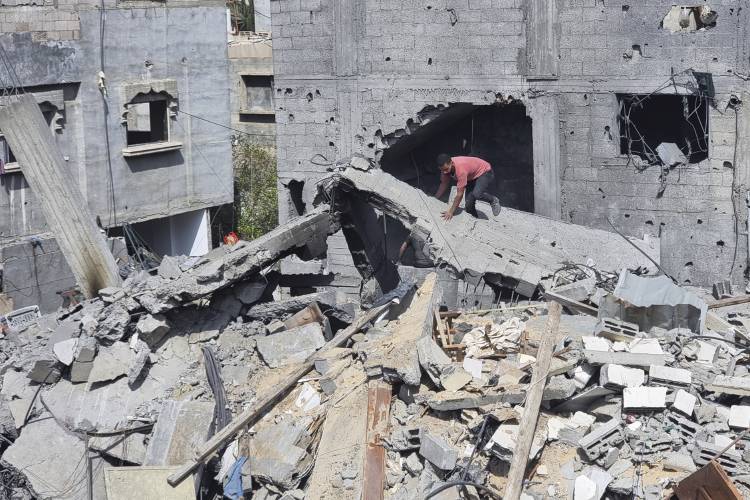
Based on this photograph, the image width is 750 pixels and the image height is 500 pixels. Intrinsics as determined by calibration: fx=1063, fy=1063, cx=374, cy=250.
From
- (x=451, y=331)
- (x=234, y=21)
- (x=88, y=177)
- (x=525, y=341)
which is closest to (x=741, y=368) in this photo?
(x=525, y=341)

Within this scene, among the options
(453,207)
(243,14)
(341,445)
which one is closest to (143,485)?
(341,445)

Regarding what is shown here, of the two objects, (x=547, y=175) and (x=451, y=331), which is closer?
(x=451, y=331)

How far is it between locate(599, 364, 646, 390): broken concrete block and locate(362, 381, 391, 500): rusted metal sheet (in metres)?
1.86

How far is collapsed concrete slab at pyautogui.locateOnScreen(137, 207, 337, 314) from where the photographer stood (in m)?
10.8

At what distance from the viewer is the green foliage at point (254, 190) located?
20109mm

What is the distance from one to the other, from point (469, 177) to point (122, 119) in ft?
22.4

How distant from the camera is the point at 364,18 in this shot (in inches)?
598

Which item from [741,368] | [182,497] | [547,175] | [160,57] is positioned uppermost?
[160,57]

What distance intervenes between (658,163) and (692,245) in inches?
45.9

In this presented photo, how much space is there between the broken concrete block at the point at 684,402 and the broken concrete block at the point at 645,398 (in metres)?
0.09

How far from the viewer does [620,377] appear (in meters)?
8.77

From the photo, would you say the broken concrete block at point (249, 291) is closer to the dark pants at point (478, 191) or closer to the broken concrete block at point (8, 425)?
the broken concrete block at point (8, 425)

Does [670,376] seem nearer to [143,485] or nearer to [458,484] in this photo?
[458,484]

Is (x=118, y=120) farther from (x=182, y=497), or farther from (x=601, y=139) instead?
(x=182, y=497)
